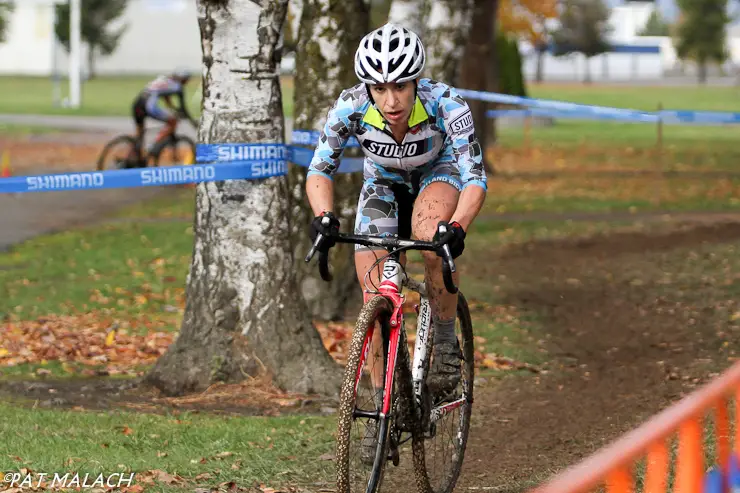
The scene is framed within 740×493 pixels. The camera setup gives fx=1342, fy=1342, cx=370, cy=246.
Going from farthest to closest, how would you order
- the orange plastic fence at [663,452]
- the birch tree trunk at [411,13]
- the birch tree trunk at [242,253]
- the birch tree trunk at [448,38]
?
1. the birch tree trunk at [411,13]
2. the birch tree trunk at [448,38]
3. the birch tree trunk at [242,253]
4. the orange plastic fence at [663,452]

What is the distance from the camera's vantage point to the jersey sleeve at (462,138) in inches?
233

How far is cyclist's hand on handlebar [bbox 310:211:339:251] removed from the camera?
5492 millimetres

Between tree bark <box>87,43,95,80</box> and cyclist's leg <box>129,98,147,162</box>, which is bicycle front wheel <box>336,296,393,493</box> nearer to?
cyclist's leg <box>129,98,147,162</box>

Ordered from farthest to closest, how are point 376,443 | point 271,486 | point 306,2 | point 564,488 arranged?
point 306,2
point 271,486
point 376,443
point 564,488

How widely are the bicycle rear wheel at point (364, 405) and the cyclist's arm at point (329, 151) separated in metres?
0.62

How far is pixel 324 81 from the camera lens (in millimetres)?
10844

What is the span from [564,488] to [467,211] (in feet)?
10.7

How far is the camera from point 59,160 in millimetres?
28641

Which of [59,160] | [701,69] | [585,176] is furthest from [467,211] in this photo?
[701,69]

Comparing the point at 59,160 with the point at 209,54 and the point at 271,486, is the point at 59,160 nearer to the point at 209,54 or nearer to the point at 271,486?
the point at 209,54

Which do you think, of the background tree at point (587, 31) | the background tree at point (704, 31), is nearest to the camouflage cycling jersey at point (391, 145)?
the background tree at point (704, 31)

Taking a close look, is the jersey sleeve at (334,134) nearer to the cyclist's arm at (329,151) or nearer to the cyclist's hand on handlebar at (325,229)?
the cyclist's arm at (329,151)

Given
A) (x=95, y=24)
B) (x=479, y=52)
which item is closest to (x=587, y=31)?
(x=95, y=24)

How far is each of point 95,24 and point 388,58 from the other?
84034 mm
